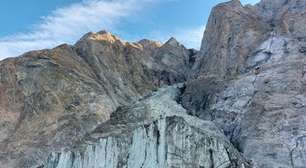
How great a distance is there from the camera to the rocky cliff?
5609 centimetres

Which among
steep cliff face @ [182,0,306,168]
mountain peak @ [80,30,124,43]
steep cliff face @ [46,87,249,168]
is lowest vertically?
steep cliff face @ [46,87,249,168]

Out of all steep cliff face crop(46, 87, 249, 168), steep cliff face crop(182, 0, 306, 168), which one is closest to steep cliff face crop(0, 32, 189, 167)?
steep cliff face crop(182, 0, 306, 168)

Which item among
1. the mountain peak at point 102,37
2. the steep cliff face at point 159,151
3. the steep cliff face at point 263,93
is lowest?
the steep cliff face at point 159,151

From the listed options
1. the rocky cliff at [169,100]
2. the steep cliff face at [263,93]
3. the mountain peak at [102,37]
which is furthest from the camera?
the mountain peak at [102,37]

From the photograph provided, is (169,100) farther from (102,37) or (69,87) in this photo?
(102,37)

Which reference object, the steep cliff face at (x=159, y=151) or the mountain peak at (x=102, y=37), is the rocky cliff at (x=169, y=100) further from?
the mountain peak at (x=102, y=37)

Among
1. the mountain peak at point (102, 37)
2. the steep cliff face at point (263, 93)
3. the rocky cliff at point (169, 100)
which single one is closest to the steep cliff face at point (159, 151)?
the rocky cliff at point (169, 100)

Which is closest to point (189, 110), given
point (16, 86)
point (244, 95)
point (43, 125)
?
point (244, 95)

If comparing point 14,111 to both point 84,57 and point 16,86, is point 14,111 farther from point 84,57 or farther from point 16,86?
point 84,57

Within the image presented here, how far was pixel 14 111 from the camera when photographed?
89062 millimetres

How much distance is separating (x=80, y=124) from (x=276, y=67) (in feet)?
93.0

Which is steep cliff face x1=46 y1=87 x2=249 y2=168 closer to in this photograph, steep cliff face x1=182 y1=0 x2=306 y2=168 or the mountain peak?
steep cliff face x1=182 y1=0 x2=306 y2=168

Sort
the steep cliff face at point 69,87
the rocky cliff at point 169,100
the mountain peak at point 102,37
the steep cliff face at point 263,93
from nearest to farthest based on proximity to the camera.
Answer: the rocky cliff at point 169,100 < the steep cliff face at point 263,93 < the steep cliff face at point 69,87 < the mountain peak at point 102,37

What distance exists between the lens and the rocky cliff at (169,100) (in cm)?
5609
